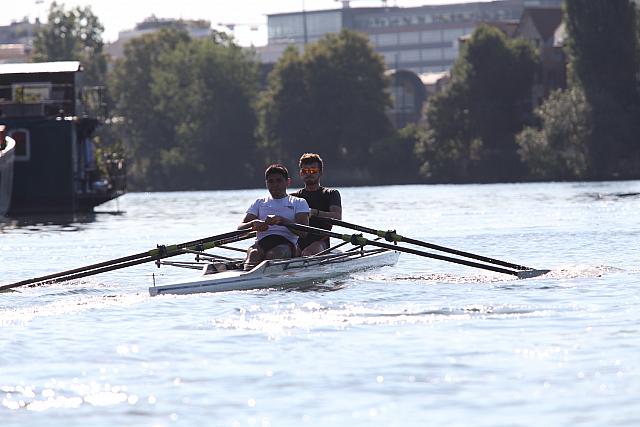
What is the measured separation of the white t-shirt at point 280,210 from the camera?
2075 cm

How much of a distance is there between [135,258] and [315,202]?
3.14 meters

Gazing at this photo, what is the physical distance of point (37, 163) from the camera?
5503 cm

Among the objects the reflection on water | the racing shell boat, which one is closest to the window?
the reflection on water

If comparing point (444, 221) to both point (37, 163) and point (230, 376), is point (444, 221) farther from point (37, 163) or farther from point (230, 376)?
point (230, 376)

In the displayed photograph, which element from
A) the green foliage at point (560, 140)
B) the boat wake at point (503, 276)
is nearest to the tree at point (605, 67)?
the green foliage at point (560, 140)

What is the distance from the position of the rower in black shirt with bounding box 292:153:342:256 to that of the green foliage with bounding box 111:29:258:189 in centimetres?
10628

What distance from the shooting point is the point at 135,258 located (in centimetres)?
2059

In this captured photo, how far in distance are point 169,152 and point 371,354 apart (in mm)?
118266

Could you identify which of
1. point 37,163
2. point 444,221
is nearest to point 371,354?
point 444,221

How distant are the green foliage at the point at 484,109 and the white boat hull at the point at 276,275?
286 feet

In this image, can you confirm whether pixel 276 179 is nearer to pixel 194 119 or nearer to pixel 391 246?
pixel 391 246

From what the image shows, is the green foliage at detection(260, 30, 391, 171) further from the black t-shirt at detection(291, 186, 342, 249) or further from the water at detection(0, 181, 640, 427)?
the black t-shirt at detection(291, 186, 342, 249)

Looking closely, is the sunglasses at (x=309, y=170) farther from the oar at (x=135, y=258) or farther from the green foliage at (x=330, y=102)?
the green foliage at (x=330, y=102)

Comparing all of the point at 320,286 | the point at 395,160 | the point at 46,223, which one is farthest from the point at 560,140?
the point at 320,286
